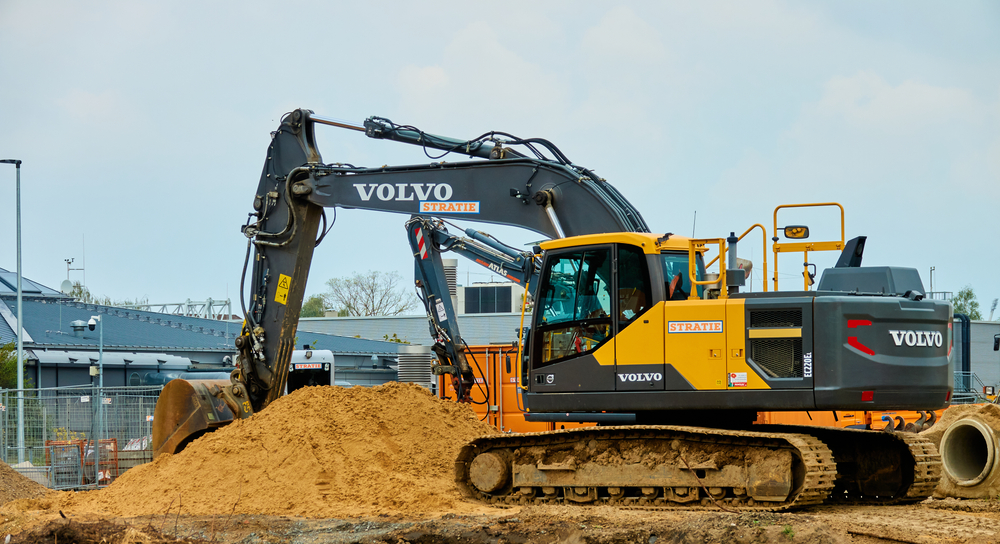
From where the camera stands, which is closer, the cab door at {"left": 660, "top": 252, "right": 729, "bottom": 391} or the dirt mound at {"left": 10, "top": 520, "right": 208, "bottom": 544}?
the cab door at {"left": 660, "top": 252, "right": 729, "bottom": 391}

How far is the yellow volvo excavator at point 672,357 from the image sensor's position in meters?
8.56

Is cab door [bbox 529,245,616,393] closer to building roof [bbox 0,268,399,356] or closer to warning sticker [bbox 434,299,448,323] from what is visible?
warning sticker [bbox 434,299,448,323]

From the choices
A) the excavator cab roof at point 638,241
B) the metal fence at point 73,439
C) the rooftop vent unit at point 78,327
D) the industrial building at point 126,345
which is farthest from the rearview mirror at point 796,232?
the rooftop vent unit at point 78,327

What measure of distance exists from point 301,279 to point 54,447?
683cm

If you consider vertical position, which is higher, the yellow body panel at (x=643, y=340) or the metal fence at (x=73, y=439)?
the yellow body panel at (x=643, y=340)

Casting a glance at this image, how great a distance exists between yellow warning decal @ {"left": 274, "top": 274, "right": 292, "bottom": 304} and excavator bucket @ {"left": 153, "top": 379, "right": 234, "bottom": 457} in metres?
1.42

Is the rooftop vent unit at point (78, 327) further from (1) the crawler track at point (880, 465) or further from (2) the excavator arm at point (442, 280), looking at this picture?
(1) the crawler track at point (880, 465)

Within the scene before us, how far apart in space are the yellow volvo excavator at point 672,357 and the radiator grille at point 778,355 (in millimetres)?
18

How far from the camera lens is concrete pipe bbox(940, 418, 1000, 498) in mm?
11594

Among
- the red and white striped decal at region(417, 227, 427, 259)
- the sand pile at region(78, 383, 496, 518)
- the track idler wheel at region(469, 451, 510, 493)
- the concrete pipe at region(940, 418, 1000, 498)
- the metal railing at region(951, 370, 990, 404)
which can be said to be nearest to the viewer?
the track idler wheel at region(469, 451, 510, 493)

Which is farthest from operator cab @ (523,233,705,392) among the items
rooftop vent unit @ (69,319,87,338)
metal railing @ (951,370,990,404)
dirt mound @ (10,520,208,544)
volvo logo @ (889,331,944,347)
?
rooftop vent unit @ (69,319,87,338)

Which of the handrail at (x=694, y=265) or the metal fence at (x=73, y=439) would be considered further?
the metal fence at (x=73, y=439)

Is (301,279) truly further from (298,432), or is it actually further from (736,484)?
(736,484)

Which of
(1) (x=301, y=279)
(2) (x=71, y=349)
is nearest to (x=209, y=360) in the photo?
(2) (x=71, y=349)
